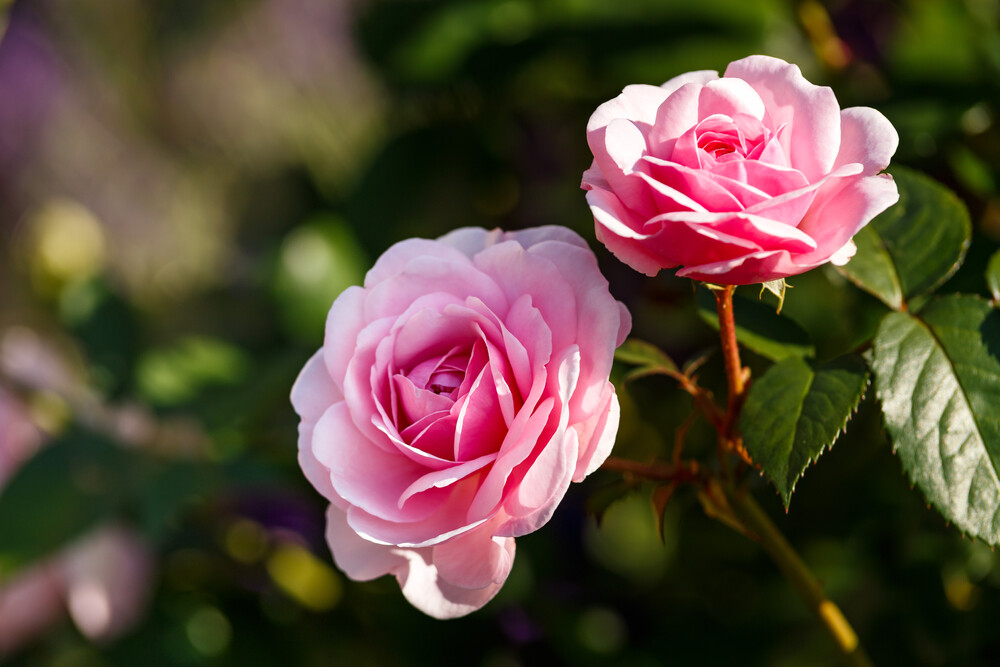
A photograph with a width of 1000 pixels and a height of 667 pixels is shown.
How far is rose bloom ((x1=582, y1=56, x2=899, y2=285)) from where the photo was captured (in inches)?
10.4

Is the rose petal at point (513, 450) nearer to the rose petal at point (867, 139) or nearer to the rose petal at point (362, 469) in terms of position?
the rose petal at point (362, 469)

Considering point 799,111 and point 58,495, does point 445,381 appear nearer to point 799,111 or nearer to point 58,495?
point 799,111

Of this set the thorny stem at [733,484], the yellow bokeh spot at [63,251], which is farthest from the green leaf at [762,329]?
the yellow bokeh spot at [63,251]

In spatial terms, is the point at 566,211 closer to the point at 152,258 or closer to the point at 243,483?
the point at 243,483

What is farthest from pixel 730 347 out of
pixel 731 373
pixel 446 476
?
pixel 446 476

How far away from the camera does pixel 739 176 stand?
27 cm

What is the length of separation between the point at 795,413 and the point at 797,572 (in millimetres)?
81

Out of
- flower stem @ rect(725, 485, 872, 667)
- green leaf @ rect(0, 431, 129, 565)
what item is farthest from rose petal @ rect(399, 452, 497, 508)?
green leaf @ rect(0, 431, 129, 565)

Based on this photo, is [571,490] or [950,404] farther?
[571,490]

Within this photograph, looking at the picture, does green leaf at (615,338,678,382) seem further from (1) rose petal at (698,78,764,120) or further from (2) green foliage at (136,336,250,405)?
(2) green foliage at (136,336,250,405)

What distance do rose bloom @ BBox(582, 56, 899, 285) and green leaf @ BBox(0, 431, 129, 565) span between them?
0.45 metres

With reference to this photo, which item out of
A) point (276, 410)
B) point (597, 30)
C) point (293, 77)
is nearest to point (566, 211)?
point (597, 30)

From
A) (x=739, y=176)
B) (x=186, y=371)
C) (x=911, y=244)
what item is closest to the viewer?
(x=739, y=176)

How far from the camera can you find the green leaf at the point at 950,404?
A: 0.30m
